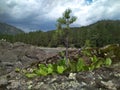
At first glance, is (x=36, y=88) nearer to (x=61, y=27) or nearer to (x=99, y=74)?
(x=99, y=74)

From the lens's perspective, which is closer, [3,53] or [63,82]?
[63,82]

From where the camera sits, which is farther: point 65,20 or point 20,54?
point 20,54

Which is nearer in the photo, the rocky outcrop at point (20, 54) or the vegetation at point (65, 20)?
the vegetation at point (65, 20)

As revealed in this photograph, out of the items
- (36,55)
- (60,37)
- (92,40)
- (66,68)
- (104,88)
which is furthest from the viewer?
(36,55)

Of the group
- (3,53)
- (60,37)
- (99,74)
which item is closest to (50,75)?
(99,74)

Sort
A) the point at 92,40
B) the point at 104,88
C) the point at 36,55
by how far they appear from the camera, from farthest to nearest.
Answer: the point at 36,55 → the point at 92,40 → the point at 104,88

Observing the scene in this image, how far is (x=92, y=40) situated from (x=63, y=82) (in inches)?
136

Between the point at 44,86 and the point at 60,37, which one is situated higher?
the point at 60,37

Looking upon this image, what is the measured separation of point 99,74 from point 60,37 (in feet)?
6.10

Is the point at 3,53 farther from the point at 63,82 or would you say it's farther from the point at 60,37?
the point at 63,82

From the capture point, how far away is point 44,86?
5.41 meters

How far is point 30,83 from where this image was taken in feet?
18.3

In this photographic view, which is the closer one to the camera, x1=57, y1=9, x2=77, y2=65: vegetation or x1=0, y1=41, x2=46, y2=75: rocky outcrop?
x1=57, y1=9, x2=77, y2=65: vegetation

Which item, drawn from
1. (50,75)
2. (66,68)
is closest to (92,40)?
(66,68)
